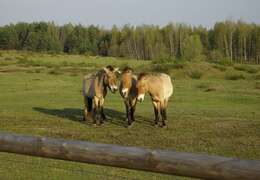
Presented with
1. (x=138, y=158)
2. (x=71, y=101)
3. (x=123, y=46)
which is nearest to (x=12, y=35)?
(x=123, y=46)

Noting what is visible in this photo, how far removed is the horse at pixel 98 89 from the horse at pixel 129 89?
27 cm

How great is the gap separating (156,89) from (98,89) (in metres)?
1.76

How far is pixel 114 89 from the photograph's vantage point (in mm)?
13609

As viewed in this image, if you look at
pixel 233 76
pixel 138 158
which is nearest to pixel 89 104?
pixel 138 158

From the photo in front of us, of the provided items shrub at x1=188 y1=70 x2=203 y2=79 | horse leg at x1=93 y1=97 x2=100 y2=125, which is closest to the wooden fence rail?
horse leg at x1=93 y1=97 x2=100 y2=125

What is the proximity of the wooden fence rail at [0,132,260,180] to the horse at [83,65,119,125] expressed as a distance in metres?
9.51

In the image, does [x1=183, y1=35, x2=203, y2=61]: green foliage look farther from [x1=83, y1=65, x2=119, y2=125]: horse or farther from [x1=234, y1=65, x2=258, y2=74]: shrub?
[x1=83, y1=65, x2=119, y2=125]: horse

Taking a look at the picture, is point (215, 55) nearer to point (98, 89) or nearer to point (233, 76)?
point (233, 76)

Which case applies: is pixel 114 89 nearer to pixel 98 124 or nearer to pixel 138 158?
pixel 98 124

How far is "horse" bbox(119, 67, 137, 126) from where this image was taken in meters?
13.5

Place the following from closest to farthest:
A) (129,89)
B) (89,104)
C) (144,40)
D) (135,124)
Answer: (129,89) → (135,124) → (89,104) → (144,40)

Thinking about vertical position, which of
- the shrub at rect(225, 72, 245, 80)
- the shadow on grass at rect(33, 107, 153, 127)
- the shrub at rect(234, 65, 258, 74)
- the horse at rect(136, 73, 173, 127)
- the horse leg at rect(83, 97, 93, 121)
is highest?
the horse at rect(136, 73, 173, 127)

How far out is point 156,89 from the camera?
45.4 ft

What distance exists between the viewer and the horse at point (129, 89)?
44.4 feet
